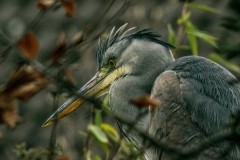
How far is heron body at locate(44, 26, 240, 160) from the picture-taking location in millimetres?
2293

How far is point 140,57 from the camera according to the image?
8.88 ft

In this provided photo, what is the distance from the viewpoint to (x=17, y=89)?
115 centimetres

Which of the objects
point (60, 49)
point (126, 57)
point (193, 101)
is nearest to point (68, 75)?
point (60, 49)

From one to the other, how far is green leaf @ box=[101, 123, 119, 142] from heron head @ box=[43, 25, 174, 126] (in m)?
0.13

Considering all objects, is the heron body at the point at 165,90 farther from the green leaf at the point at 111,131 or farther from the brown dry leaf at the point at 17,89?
the brown dry leaf at the point at 17,89

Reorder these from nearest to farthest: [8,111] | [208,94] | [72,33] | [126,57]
→ 1. [8,111]
2. [208,94]
3. [126,57]
4. [72,33]

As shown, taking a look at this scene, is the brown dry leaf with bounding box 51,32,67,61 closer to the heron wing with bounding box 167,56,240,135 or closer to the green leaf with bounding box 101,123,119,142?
the heron wing with bounding box 167,56,240,135

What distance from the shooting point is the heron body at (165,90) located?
2.29 meters

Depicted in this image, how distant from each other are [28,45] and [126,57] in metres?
1.42

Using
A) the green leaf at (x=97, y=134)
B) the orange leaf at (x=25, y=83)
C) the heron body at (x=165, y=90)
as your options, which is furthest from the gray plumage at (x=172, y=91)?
the orange leaf at (x=25, y=83)

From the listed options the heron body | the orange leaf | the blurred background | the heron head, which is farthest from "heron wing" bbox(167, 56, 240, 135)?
the blurred background

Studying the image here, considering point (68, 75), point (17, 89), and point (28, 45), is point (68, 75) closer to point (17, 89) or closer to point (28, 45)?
point (28, 45)

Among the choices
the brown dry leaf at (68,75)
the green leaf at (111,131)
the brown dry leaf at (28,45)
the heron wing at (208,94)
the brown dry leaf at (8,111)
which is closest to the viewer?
the brown dry leaf at (8,111)

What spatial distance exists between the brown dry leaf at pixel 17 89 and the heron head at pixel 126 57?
5.02ft
